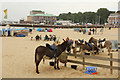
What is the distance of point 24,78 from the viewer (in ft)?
27.4

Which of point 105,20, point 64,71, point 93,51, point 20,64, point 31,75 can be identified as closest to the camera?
point 31,75

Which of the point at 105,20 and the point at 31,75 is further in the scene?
the point at 105,20

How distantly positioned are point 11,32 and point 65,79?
2693cm

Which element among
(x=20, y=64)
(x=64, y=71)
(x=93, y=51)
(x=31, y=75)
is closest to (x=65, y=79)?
(x=64, y=71)

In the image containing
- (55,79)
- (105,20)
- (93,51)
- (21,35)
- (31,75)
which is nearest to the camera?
(55,79)

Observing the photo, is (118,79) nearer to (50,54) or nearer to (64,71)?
(64,71)

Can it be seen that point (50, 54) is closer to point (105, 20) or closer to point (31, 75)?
point (31, 75)

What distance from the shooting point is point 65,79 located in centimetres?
819

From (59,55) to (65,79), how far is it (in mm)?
1888

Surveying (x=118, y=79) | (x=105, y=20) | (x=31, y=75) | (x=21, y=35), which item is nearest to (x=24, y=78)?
(x=31, y=75)

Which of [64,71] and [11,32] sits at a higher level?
[11,32]

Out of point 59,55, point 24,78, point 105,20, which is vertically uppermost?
point 105,20

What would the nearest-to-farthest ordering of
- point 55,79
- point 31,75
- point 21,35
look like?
point 55,79 → point 31,75 → point 21,35

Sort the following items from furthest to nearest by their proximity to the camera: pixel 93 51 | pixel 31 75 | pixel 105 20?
pixel 105 20 < pixel 93 51 < pixel 31 75
